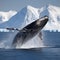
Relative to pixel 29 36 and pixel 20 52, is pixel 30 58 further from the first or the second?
pixel 29 36

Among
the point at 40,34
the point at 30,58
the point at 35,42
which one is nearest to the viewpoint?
the point at 30,58

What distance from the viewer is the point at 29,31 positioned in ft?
171

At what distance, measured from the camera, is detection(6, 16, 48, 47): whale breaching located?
5056cm

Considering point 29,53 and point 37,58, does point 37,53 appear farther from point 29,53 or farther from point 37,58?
point 37,58

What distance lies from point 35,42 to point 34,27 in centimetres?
713

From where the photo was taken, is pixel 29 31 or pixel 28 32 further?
pixel 28 32

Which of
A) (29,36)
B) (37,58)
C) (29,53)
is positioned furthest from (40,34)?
(37,58)

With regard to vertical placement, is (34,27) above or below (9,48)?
above

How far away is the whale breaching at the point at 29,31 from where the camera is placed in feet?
166

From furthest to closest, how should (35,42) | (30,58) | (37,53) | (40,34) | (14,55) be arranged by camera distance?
(35,42) → (40,34) → (37,53) → (14,55) → (30,58)

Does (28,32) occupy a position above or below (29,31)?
below

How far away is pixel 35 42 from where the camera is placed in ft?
190

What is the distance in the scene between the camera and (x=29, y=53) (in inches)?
1946

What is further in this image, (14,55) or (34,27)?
(34,27)
